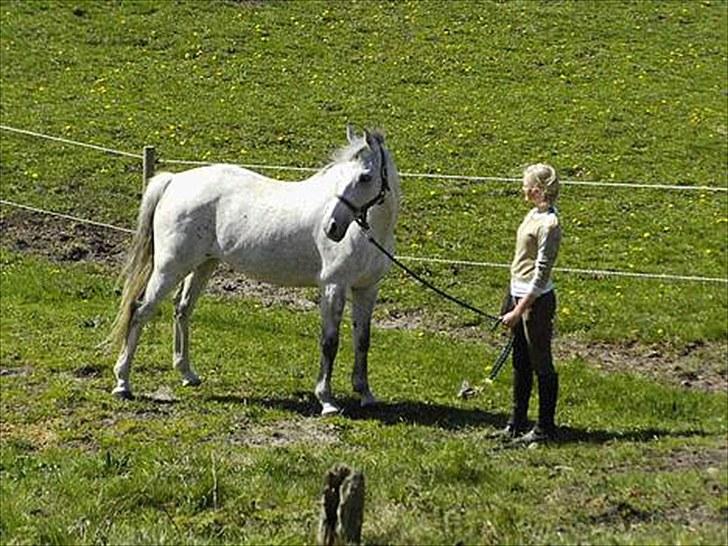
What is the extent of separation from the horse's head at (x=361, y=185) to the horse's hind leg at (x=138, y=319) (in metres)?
1.83

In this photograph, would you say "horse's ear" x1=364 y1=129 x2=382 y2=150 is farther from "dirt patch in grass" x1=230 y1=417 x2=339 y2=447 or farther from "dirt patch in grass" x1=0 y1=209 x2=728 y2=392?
"dirt patch in grass" x1=0 y1=209 x2=728 y2=392

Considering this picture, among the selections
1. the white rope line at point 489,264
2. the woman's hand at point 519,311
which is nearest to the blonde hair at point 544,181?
the woman's hand at point 519,311

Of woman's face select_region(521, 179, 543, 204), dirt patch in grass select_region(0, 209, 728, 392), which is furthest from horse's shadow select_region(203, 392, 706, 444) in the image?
dirt patch in grass select_region(0, 209, 728, 392)

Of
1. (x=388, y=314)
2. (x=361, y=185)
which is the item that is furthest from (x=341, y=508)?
(x=388, y=314)

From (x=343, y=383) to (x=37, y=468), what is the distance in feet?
11.9

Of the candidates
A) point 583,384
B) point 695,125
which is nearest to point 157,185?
point 583,384

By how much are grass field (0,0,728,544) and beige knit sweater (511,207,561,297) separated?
116 centimetres

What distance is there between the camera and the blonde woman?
809 cm

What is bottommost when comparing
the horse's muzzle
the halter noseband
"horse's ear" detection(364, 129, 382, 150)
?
the horse's muzzle

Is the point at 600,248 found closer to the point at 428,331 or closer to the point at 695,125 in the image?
the point at 428,331

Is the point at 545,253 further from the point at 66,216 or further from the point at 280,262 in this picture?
the point at 66,216

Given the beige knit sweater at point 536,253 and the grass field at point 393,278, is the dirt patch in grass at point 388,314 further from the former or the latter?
the beige knit sweater at point 536,253

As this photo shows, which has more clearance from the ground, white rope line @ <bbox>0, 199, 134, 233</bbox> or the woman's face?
the woman's face

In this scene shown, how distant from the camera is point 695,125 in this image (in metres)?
21.3
